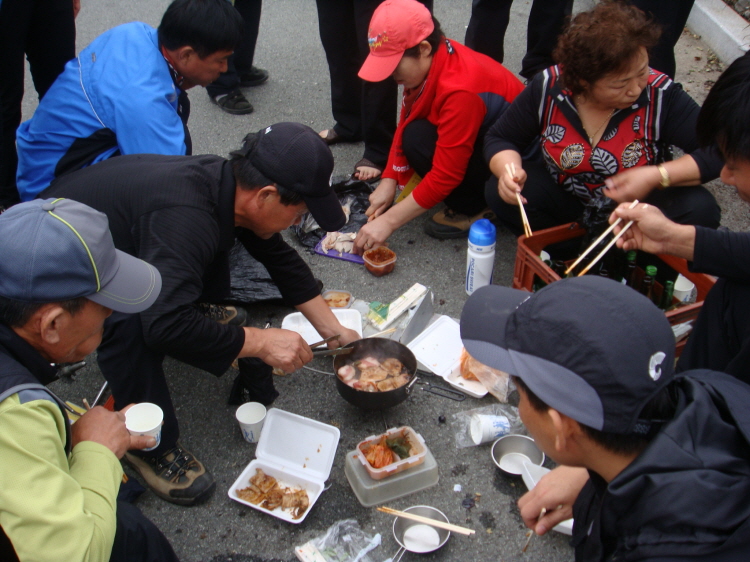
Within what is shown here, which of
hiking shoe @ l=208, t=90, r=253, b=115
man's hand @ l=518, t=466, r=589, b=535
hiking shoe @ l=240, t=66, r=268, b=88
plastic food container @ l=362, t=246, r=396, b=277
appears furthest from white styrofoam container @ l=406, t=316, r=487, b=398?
hiking shoe @ l=240, t=66, r=268, b=88

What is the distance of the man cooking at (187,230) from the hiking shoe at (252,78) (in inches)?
152

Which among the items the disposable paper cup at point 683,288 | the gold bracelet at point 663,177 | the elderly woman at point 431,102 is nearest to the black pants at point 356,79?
the elderly woman at point 431,102

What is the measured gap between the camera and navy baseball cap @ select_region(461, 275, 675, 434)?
4.25 feet

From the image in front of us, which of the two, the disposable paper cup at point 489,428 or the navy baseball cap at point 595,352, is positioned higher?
the navy baseball cap at point 595,352

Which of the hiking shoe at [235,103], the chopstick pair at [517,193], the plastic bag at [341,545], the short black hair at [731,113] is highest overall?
the short black hair at [731,113]

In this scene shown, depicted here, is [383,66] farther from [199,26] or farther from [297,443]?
[297,443]

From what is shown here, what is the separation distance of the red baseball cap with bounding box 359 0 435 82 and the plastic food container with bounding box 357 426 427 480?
2.04 m

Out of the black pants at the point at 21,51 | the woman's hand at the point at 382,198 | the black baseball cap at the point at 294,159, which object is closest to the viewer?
the black baseball cap at the point at 294,159

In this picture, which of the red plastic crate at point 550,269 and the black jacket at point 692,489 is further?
the red plastic crate at point 550,269

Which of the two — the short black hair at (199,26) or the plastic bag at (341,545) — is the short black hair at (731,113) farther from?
the short black hair at (199,26)

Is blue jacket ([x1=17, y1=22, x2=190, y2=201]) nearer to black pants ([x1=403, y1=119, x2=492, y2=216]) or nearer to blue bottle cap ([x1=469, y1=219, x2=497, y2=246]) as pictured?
black pants ([x1=403, y1=119, x2=492, y2=216])

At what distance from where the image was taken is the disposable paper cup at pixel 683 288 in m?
3.12

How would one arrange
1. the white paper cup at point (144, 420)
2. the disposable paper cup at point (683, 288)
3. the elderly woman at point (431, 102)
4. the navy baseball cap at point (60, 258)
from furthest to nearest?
1. the elderly woman at point (431, 102)
2. the disposable paper cup at point (683, 288)
3. the white paper cup at point (144, 420)
4. the navy baseball cap at point (60, 258)

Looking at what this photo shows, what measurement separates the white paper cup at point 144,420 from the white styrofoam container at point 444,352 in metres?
1.40
